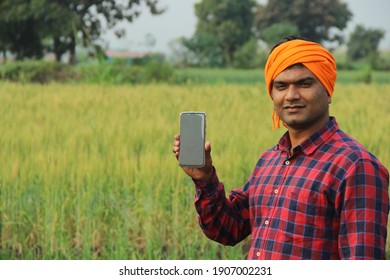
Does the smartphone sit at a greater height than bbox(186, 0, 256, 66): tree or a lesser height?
lesser

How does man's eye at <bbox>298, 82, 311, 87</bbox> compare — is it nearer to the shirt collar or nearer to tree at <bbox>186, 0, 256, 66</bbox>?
the shirt collar

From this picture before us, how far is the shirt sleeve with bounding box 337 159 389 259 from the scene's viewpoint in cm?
124

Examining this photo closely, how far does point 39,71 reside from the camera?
15109 mm

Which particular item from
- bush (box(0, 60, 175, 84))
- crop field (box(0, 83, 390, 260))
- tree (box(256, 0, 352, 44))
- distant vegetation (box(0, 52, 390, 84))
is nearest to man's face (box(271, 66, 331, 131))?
crop field (box(0, 83, 390, 260))

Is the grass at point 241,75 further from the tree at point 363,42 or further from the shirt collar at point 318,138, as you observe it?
the shirt collar at point 318,138

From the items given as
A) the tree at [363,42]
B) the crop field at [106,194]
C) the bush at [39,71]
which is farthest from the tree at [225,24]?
the crop field at [106,194]

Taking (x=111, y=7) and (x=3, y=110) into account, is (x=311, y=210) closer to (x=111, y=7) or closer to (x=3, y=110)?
(x=3, y=110)

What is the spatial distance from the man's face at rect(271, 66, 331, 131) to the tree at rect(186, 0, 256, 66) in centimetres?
1732

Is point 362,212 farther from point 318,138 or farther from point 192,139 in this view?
point 192,139

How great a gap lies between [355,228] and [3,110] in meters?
4.64

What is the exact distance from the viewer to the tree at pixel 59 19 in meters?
15.9

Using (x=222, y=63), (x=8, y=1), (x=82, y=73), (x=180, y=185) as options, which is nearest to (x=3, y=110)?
(x=180, y=185)

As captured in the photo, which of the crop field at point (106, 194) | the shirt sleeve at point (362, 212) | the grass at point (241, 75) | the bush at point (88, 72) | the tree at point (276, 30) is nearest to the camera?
the shirt sleeve at point (362, 212)

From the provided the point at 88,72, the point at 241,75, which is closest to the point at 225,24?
the point at 241,75
